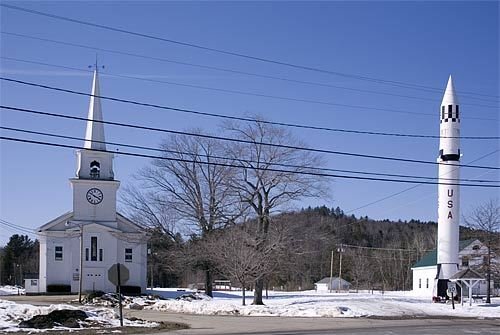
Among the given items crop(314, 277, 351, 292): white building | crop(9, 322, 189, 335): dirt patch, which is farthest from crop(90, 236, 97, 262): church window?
crop(314, 277, 351, 292): white building

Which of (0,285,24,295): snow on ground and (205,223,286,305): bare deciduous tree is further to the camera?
(0,285,24,295): snow on ground

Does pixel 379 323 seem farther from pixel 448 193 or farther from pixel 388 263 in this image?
pixel 388 263

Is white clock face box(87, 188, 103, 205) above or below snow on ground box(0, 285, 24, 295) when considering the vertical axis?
above

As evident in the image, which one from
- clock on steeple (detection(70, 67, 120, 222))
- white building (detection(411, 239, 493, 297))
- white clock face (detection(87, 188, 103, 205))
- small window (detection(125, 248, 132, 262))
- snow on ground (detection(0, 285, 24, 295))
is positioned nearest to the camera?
clock on steeple (detection(70, 67, 120, 222))

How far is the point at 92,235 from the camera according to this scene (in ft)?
226

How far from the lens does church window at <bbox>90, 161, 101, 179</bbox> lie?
70750 mm

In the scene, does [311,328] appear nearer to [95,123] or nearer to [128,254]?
[128,254]

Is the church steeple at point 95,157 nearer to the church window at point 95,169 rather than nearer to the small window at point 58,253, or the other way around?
the church window at point 95,169

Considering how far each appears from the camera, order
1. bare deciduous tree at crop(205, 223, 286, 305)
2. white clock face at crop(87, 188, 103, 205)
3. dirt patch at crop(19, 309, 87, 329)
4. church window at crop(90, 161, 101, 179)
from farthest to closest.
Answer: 1. church window at crop(90, 161, 101, 179)
2. white clock face at crop(87, 188, 103, 205)
3. bare deciduous tree at crop(205, 223, 286, 305)
4. dirt patch at crop(19, 309, 87, 329)

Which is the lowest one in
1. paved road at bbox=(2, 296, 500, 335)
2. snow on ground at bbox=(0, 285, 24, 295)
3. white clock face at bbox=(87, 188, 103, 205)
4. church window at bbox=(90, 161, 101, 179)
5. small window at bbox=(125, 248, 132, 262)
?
snow on ground at bbox=(0, 285, 24, 295)

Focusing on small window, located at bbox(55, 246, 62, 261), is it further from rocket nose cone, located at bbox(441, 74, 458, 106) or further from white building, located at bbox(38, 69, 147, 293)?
rocket nose cone, located at bbox(441, 74, 458, 106)

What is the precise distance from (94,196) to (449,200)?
3495 centimetres

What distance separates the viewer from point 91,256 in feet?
225

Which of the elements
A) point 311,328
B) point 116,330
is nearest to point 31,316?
point 116,330
